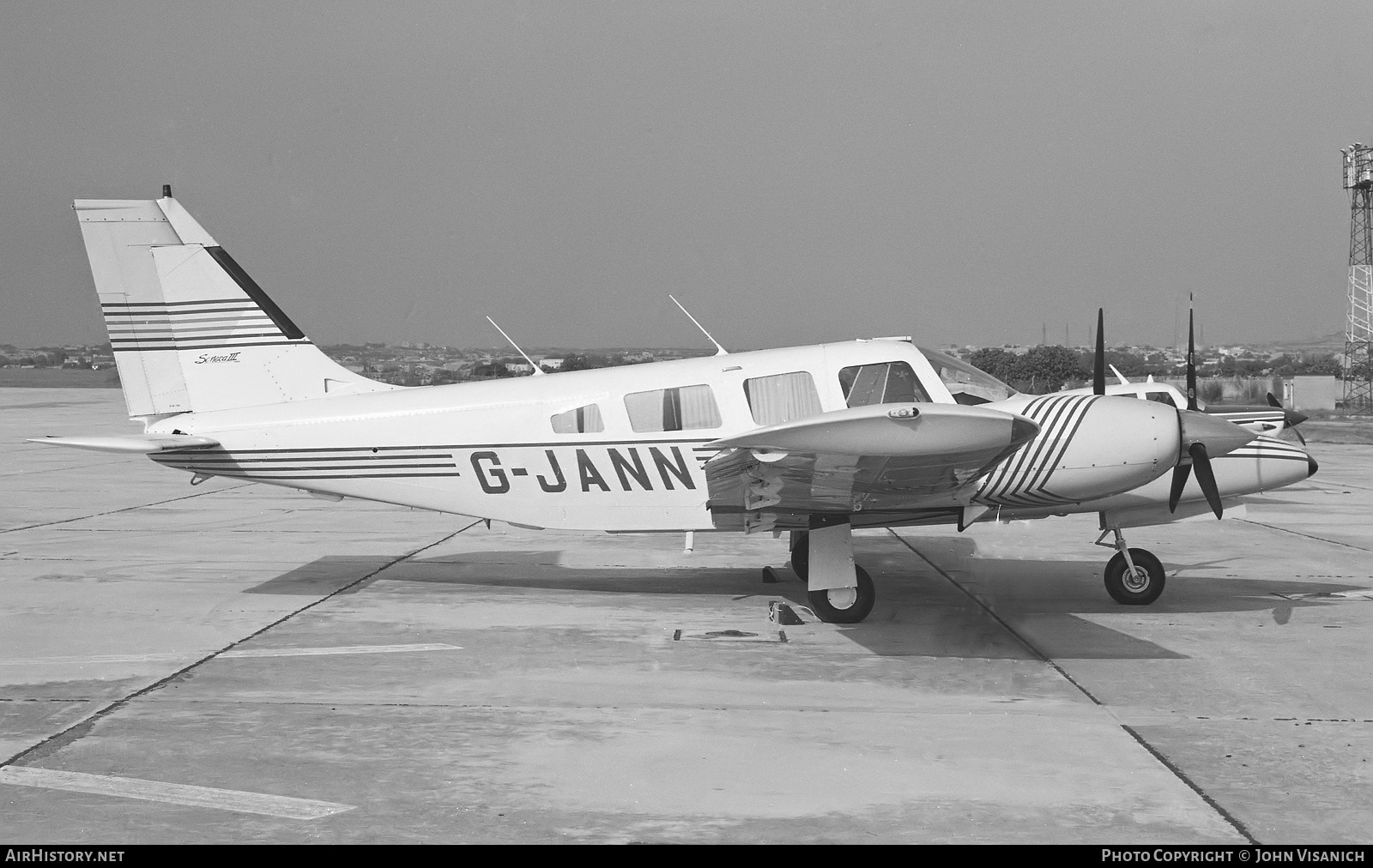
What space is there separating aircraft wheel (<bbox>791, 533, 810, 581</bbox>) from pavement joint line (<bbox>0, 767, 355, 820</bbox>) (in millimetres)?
6279

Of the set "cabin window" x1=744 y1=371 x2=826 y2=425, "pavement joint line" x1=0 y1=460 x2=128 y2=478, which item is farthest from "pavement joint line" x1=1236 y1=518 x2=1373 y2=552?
"pavement joint line" x1=0 y1=460 x2=128 y2=478

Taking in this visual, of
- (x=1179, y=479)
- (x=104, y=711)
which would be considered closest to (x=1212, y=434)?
(x=1179, y=479)

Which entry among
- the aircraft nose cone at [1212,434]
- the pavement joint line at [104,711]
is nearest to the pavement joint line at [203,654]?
the pavement joint line at [104,711]

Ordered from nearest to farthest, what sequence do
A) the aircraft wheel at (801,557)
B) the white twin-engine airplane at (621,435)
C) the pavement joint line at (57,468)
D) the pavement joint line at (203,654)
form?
the pavement joint line at (203,654) → the white twin-engine airplane at (621,435) → the aircraft wheel at (801,557) → the pavement joint line at (57,468)

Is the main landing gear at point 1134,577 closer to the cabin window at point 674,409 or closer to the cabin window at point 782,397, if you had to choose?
the cabin window at point 782,397

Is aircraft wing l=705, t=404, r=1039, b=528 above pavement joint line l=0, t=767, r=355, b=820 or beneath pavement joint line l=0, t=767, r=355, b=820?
above

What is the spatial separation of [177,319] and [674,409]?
4.77 m

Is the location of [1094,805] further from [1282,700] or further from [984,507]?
[984,507]

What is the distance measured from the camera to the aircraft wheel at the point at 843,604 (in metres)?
9.08

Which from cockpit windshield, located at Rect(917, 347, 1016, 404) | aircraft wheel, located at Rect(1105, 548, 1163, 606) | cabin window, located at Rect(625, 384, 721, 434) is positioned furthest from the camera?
aircraft wheel, located at Rect(1105, 548, 1163, 606)

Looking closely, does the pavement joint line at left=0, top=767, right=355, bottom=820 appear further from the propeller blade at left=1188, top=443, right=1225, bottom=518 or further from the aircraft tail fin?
the propeller blade at left=1188, top=443, right=1225, bottom=518

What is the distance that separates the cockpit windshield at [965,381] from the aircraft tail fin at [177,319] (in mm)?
5236

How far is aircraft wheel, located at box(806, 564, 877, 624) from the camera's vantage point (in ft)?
29.8

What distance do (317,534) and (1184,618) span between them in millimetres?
10116
